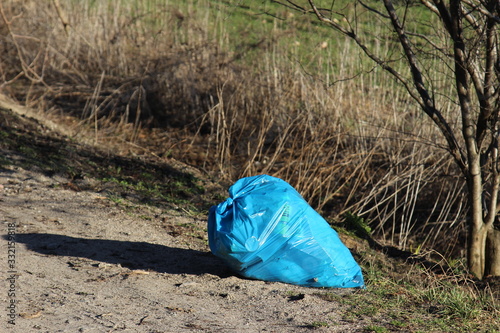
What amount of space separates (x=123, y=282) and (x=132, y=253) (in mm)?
566

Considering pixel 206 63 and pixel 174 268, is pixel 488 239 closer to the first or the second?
pixel 174 268

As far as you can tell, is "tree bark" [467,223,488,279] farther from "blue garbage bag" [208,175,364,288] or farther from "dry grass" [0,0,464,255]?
"blue garbage bag" [208,175,364,288]

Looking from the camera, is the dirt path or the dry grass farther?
the dry grass

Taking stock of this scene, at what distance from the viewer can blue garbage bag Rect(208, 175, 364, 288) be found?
315 centimetres

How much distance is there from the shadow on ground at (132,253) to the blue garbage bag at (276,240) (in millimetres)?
382

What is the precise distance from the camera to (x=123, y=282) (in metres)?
3.28

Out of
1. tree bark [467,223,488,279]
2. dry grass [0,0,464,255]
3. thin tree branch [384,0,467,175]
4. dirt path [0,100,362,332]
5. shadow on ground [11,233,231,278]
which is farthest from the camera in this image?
dry grass [0,0,464,255]

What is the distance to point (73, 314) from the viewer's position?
110 inches

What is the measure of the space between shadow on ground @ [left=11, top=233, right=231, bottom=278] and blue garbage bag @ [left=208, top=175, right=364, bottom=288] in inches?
15.0

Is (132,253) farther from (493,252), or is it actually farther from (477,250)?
(493,252)

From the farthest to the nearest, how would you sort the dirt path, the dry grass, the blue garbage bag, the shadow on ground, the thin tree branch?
1. the dry grass
2. the thin tree branch
3. the shadow on ground
4. the blue garbage bag
5. the dirt path

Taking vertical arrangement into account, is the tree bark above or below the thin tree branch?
below

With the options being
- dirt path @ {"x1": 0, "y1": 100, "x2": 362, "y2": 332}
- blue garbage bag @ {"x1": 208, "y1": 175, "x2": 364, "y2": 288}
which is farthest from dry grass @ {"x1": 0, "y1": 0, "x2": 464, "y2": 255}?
dirt path @ {"x1": 0, "y1": 100, "x2": 362, "y2": 332}

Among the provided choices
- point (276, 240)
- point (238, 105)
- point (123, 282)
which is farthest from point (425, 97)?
point (238, 105)
